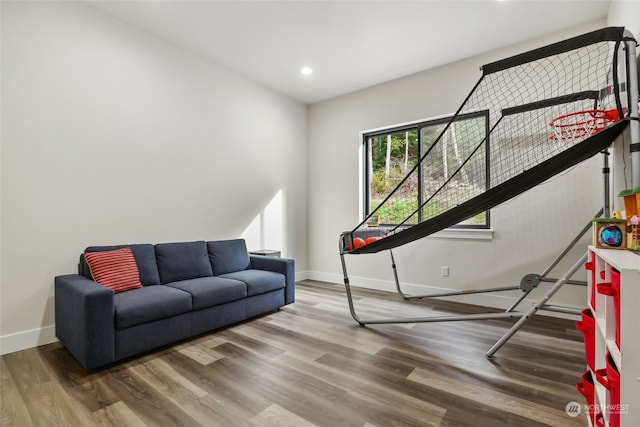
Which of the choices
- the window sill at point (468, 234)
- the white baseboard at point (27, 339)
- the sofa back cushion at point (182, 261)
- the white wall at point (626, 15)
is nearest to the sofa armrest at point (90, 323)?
the white baseboard at point (27, 339)

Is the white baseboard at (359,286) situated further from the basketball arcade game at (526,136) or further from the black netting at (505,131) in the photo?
the black netting at (505,131)

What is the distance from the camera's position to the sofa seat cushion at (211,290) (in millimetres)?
2693

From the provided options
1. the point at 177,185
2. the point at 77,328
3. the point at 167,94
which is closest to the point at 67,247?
the point at 77,328

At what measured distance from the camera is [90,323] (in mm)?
2049

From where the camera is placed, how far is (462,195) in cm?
362

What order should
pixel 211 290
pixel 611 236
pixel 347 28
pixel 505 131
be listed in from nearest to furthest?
pixel 611 236 < pixel 211 290 < pixel 347 28 < pixel 505 131

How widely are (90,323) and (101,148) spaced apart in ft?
5.44

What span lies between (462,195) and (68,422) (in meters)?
3.80

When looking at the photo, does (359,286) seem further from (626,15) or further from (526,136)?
(626,15)

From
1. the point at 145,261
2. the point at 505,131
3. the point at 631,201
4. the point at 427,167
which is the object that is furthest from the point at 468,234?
the point at 145,261

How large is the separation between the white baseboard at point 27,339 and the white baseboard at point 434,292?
3.32m

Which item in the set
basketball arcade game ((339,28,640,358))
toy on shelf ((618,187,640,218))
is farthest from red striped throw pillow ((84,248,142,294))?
toy on shelf ((618,187,640,218))

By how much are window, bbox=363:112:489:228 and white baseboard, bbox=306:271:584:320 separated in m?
0.82

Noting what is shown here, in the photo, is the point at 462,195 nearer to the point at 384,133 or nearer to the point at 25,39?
the point at 384,133
